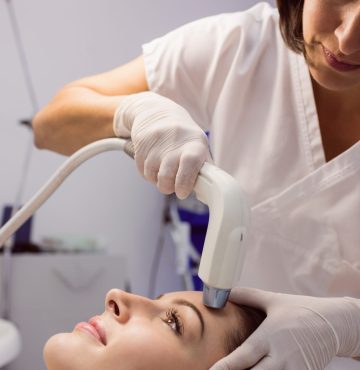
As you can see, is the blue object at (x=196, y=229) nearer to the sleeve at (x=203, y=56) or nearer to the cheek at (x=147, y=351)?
the sleeve at (x=203, y=56)

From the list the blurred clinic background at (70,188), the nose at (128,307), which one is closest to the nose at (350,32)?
the nose at (128,307)

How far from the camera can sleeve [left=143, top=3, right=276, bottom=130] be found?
147cm

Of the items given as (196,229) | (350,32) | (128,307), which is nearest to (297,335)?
(128,307)

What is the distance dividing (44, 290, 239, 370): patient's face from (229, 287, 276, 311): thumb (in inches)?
0.9

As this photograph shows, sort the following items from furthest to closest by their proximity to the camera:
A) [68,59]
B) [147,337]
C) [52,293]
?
[68,59], [52,293], [147,337]

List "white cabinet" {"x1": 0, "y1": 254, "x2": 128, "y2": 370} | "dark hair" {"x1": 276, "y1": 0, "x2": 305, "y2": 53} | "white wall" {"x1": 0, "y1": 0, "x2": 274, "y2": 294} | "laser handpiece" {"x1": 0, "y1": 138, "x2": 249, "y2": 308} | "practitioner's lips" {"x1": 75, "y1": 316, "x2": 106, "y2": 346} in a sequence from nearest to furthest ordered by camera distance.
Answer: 1. "laser handpiece" {"x1": 0, "y1": 138, "x2": 249, "y2": 308}
2. "practitioner's lips" {"x1": 75, "y1": 316, "x2": 106, "y2": 346}
3. "dark hair" {"x1": 276, "y1": 0, "x2": 305, "y2": 53}
4. "white cabinet" {"x1": 0, "y1": 254, "x2": 128, "y2": 370}
5. "white wall" {"x1": 0, "y1": 0, "x2": 274, "y2": 294}

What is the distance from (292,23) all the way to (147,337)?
0.77 metres

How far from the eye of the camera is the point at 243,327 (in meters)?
1.21

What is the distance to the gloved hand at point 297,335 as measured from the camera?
104 centimetres

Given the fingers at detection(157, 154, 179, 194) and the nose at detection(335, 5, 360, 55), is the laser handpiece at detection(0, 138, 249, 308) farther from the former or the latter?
the nose at detection(335, 5, 360, 55)

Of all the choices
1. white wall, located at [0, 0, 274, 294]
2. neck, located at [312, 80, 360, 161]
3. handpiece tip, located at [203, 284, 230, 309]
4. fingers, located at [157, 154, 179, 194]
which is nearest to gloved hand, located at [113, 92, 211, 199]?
fingers, located at [157, 154, 179, 194]

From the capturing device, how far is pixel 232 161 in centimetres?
149

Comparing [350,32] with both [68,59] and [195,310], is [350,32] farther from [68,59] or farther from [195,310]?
[68,59]

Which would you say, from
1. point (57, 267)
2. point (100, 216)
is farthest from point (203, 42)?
point (100, 216)
